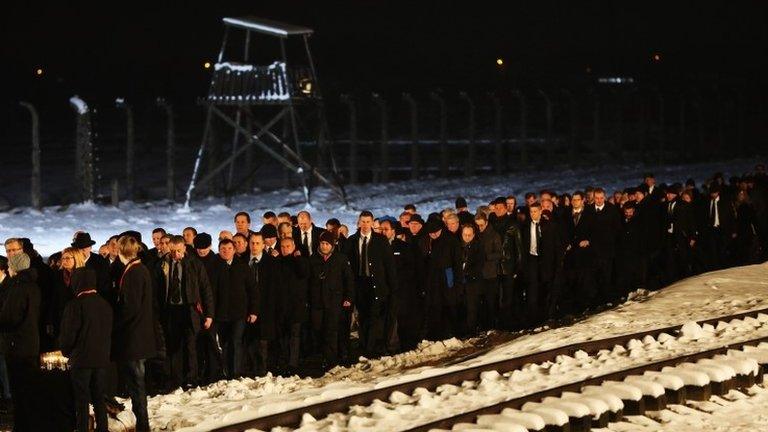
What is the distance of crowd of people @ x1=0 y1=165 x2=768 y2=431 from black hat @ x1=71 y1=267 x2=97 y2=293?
0.6 inches

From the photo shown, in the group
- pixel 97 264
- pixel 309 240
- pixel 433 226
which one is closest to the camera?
pixel 97 264

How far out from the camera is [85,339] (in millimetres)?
10008

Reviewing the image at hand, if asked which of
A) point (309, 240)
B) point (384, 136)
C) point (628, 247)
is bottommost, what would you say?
point (628, 247)

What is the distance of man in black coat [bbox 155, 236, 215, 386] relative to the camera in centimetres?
1316

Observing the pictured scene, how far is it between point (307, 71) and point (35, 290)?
60.0 feet

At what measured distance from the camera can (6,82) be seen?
65.2 metres

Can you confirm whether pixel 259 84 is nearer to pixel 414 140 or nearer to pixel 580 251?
pixel 414 140

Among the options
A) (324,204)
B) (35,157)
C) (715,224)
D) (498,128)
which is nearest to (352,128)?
(324,204)

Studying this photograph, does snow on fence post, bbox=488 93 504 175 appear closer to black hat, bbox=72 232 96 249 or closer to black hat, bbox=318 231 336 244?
black hat, bbox=318 231 336 244

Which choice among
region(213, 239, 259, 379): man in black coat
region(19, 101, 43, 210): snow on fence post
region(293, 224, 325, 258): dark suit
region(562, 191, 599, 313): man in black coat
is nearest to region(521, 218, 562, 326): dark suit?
region(562, 191, 599, 313): man in black coat

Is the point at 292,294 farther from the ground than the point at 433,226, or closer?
closer

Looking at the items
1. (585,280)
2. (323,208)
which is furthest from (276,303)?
(323,208)

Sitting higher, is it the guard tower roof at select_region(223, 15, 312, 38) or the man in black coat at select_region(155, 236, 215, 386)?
the guard tower roof at select_region(223, 15, 312, 38)

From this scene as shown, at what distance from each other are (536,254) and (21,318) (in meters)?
8.12
